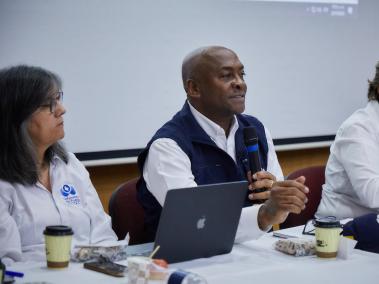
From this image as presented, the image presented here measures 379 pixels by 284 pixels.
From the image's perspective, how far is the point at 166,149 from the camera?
2945mm

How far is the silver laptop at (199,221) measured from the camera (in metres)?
A: 2.23

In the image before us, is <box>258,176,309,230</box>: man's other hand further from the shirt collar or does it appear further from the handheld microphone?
the shirt collar

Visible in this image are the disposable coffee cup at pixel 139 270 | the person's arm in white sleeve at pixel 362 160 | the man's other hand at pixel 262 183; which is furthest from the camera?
the person's arm in white sleeve at pixel 362 160

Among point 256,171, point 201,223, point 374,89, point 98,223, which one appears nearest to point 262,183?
point 256,171

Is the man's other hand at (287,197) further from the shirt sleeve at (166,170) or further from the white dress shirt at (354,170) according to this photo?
the white dress shirt at (354,170)

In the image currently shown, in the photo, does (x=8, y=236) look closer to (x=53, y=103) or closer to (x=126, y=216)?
(x=53, y=103)

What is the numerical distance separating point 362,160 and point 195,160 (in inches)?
33.1

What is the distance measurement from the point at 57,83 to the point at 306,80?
2.30 m

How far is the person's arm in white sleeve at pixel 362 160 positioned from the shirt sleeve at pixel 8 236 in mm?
1546

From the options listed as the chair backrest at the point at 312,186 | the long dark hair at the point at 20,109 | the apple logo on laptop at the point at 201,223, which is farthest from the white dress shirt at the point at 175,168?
the chair backrest at the point at 312,186

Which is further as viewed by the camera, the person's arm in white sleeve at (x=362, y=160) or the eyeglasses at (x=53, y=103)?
the person's arm in white sleeve at (x=362, y=160)

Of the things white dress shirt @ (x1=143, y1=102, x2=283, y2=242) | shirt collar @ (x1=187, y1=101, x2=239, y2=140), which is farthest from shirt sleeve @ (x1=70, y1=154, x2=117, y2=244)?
shirt collar @ (x1=187, y1=101, x2=239, y2=140)

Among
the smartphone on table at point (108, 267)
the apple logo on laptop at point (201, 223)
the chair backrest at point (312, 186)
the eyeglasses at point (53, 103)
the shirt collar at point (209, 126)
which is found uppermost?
the eyeglasses at point (53, 103)

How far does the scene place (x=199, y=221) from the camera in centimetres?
233
